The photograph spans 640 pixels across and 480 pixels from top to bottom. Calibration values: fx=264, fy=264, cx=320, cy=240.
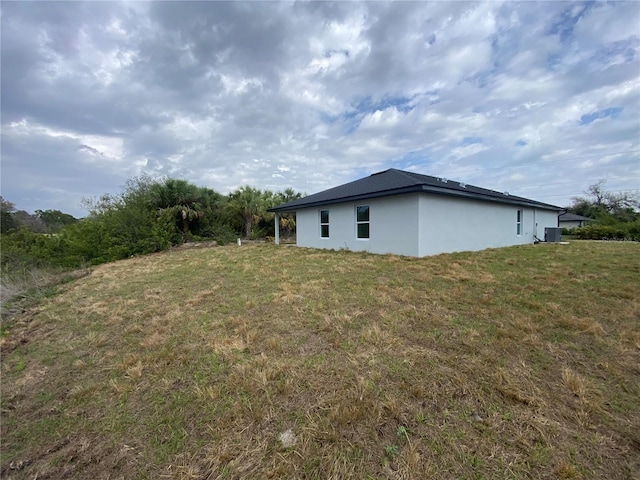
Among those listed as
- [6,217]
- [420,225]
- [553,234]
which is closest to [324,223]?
[420,225]

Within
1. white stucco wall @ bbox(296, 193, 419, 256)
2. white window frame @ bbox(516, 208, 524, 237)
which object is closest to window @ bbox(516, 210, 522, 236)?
white window frame @ bbox(516, 208, 524, 237)

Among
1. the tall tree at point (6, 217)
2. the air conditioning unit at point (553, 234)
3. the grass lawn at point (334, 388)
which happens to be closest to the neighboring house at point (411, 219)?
the air conditioning unit at point (553, 234)

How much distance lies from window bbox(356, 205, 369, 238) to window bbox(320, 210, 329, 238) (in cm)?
194

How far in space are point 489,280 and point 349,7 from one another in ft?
26.0

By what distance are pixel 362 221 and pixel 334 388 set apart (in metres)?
8.50

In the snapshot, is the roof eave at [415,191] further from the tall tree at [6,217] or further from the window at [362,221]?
the tall tree at [6,217]

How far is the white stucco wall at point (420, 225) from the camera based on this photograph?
865 centimetres

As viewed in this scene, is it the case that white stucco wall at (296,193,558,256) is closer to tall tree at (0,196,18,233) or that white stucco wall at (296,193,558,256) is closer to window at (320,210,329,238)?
window at (320,210,329,238)

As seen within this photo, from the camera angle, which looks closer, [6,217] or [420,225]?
[420,225]

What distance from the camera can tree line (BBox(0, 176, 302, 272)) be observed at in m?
12.6

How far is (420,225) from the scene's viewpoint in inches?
334

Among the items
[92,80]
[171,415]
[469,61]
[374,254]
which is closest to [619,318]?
[171,415]

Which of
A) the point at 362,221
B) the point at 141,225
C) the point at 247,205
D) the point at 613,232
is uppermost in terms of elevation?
the point at 247,205

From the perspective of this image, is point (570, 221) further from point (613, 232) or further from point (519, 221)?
point (519, 221)
